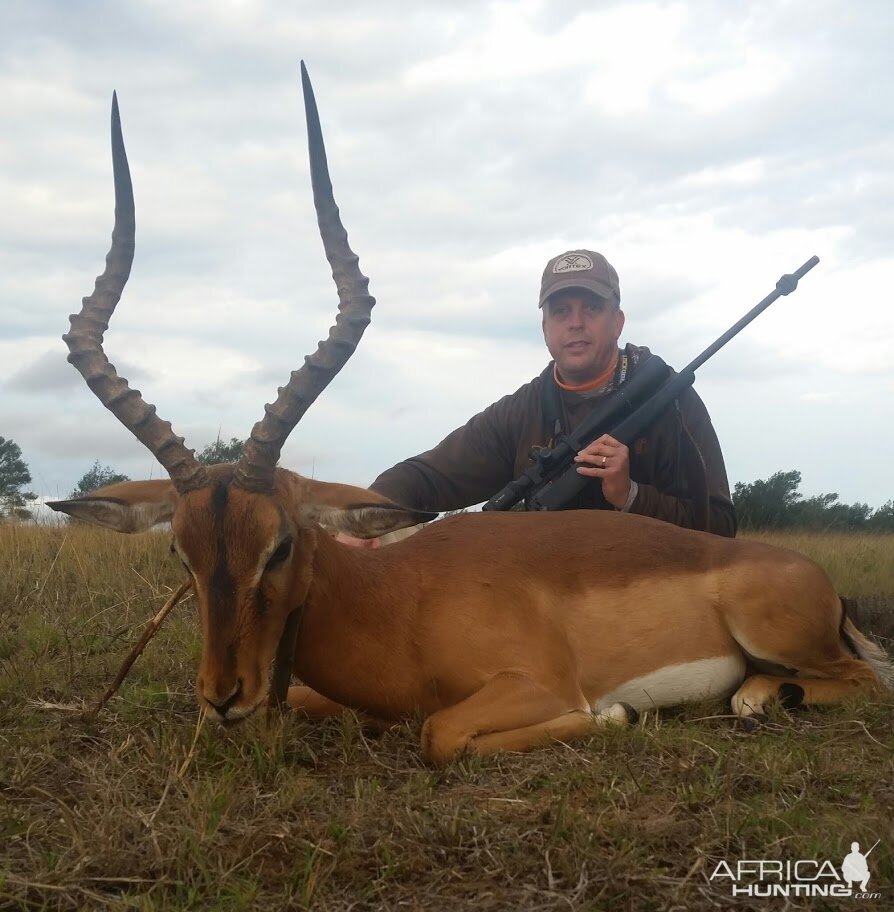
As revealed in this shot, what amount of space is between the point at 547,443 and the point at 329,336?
3379 millimetres

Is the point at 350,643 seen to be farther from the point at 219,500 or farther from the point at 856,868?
the point at 856,868

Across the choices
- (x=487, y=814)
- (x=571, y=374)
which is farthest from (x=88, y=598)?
(x=487, y=814)

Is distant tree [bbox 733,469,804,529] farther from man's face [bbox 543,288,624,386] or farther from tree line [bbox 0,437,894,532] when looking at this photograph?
man's face [bbox 543,288,624,386]

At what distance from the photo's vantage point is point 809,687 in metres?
5.09

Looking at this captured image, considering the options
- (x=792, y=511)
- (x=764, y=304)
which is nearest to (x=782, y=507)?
(x=792, y=511)

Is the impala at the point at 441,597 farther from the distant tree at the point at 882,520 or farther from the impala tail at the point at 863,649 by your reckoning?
the distant tree at the point at 882,520

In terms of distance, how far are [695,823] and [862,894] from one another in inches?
21.6

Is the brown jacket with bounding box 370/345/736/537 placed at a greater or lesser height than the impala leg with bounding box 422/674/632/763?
greater

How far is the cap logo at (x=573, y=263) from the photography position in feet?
25.6

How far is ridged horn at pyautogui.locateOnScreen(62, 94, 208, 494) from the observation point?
4.38 m

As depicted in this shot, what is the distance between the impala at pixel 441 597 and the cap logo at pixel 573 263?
287 centimetres

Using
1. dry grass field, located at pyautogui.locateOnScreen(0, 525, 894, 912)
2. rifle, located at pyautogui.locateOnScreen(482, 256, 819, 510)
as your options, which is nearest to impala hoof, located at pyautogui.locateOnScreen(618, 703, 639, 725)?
dry grass field, located at pyautogui.locateOnScreen(0, 525, 894, 912)

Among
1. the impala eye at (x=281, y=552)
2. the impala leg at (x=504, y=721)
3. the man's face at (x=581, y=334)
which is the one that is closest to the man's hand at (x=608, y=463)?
the man's face at (x=581, y=334)

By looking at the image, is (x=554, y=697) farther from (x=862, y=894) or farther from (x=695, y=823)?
(x=862, y=894)
